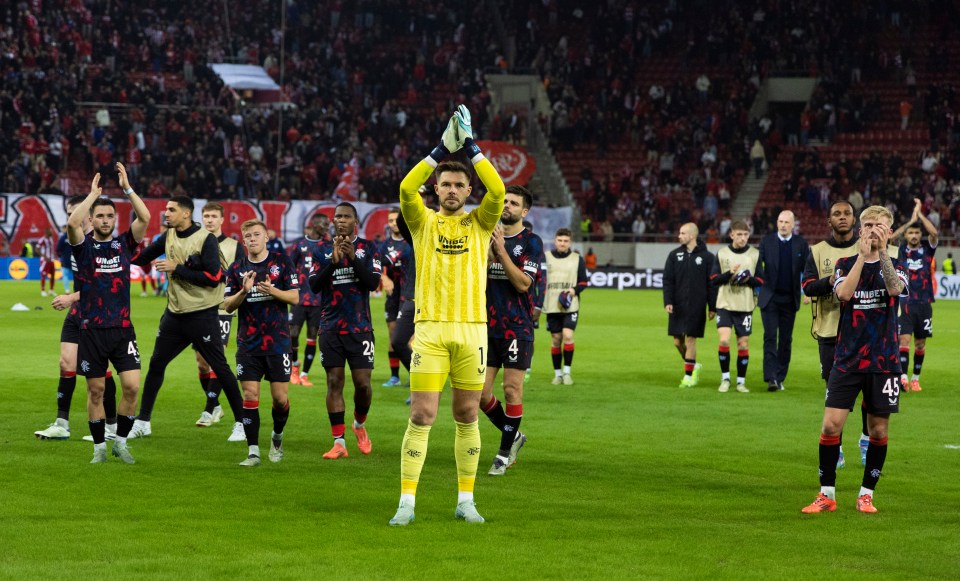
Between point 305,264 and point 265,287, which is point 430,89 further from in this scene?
point 265,287

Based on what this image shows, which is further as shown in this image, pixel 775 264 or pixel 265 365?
pixel 775 264

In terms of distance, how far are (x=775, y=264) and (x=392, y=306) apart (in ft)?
17.0

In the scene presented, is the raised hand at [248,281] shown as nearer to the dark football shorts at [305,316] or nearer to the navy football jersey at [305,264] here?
the navy football jersey at [305,264]

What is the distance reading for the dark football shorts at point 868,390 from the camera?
900 centimetres

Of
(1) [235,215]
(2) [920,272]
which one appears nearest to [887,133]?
(1) [235,215]

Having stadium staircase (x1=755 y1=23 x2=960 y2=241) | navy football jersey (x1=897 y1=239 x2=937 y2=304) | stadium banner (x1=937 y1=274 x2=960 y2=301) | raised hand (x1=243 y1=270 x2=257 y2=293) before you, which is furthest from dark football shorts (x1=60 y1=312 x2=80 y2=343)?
stadium staircase (x1=755 y1=23 x2=960 y2=241)

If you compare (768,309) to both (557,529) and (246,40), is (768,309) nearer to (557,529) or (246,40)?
(557,529)

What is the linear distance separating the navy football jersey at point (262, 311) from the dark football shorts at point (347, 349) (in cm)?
43

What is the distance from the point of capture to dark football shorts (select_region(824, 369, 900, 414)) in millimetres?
9000

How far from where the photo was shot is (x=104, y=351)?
1073 centimetres

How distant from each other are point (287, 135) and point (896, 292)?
42.8m

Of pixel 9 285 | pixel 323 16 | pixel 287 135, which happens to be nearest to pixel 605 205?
pixel 287 135

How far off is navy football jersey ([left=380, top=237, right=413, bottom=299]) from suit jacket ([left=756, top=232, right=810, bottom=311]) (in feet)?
15.9

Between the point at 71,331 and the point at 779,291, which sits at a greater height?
the point at 779,291
